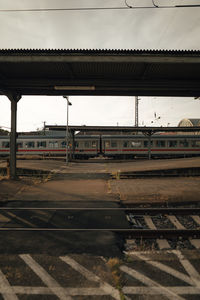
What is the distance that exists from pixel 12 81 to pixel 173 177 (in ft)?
39.6

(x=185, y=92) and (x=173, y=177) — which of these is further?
(x=173, y=177)

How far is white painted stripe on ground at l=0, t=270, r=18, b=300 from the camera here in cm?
237

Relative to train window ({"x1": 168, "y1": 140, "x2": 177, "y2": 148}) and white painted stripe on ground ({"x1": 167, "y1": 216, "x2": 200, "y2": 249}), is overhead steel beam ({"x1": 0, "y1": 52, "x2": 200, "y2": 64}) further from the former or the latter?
train window ({"x1": 168, "y1": 140, "x2": 177, "y2": 148})

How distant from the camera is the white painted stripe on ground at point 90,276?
243 centimetres

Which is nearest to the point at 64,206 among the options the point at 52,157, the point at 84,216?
the point at 84,216

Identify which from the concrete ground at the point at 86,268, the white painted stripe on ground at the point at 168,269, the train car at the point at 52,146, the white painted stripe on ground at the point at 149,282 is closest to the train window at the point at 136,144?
the train car at the point at 52,146

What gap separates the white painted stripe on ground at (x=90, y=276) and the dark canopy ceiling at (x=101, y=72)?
718 centimetres

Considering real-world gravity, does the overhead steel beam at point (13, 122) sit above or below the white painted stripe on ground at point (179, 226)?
above

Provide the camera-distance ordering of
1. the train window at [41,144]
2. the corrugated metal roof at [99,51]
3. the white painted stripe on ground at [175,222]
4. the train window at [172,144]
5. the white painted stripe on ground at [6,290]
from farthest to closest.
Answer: the train window at [41,144], the train window at [172,144], the corrugated metal roof at [99,51], the white painted stripe on ground at [175,222], the white painted stripe on ground at [6,290]

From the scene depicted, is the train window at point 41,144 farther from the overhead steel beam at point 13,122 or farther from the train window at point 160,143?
the train window at point 160,143

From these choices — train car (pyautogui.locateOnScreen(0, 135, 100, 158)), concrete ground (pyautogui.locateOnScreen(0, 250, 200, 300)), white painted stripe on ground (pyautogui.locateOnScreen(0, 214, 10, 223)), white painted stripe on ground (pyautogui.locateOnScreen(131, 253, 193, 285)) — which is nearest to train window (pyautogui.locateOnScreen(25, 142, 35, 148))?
train car (pyautogui.locateOnScreen(0, 135, 100, 158))

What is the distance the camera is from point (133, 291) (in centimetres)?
245

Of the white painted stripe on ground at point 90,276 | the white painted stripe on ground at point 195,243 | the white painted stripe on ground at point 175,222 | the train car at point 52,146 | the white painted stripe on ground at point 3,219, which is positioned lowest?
the white painted stripe on ground at point 175,222

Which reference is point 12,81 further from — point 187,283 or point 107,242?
point 187,283
